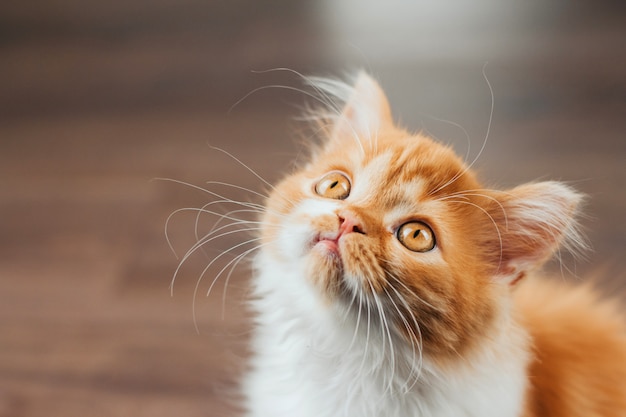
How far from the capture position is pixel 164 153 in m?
1.80

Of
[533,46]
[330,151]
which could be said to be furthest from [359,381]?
[533,46]

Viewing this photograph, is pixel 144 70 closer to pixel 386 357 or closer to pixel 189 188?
pixel 189 188

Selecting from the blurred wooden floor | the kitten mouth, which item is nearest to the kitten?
the kitten mouth

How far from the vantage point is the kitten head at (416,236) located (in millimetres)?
762

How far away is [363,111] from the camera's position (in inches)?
37.9

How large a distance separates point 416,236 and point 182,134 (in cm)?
117

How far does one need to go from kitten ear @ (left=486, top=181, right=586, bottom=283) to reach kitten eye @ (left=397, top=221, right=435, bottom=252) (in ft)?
0.30

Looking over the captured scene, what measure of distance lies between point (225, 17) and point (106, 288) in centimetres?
98

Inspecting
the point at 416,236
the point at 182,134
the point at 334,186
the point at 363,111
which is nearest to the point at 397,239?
the point at 416,236

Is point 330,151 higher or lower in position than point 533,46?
lower

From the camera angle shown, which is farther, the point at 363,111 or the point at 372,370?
the point at 363,111

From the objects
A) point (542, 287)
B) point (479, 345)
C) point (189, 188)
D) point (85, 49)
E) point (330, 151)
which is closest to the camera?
point (479, 345)

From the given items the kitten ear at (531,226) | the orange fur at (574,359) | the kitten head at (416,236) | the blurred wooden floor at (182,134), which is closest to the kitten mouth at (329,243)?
the kitten head at (416,236)

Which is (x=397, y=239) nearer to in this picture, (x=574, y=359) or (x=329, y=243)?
(x=329, y=243)
